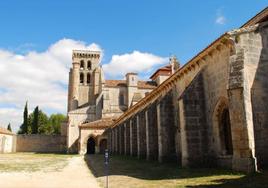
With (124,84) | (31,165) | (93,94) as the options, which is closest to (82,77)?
(93,94)

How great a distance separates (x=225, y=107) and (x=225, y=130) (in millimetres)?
1118

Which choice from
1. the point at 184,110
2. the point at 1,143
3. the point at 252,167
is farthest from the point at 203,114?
the point at 1,143

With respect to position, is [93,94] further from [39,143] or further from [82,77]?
[39,143]

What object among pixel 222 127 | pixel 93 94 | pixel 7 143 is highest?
pixel 93 94

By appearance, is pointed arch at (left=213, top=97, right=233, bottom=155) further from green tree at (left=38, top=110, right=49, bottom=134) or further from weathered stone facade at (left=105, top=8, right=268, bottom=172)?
green tree at (left=38, top=110, right=49, bottom=134)

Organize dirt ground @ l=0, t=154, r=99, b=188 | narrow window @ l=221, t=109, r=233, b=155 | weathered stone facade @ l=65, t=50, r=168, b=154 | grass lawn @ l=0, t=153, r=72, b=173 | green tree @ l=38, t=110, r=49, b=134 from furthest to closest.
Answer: green tree @ l=38, t=110, r=49, b=134
weathered stone facade @ l=65, t=50, r=168, b=154
grass lawn @ l=0, t=153, r=72, b=173
narrow window @ l=221, t=109, r=233, b=155
dirt ground @ l=0, t=154, r=99, b=188

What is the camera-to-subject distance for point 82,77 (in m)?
66.2

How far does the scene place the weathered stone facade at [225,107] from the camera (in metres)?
10.6

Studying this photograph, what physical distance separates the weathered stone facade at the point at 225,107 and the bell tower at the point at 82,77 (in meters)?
46.3

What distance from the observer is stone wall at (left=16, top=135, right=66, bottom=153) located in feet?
192

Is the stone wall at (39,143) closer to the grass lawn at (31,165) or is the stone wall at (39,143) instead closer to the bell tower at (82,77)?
the bell tower at (82,77)

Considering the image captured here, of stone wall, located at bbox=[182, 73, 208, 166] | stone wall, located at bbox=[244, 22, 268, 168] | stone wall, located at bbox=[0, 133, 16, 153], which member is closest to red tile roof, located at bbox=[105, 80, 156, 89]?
stone wall, located at bbox=[0, 133, 16, 153]

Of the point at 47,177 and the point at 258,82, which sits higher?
the point at 258,82

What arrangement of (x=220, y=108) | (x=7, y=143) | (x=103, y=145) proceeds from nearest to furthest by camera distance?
(x=220, y=108), (x=103, y=145), (x=7, y=143)
